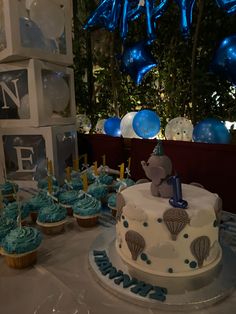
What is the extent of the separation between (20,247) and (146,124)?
1149 mm

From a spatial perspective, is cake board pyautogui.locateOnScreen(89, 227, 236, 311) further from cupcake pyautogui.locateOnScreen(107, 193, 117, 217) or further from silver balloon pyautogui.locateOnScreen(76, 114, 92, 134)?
silver balloon pyautogui.locateOnScreen(76, 114, 92, 134)

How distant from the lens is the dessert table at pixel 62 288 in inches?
28.5

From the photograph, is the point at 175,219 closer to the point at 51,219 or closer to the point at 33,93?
the point at 51,219

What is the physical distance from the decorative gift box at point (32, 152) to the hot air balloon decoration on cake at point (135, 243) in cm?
99

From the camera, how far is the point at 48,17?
1600 millimetres

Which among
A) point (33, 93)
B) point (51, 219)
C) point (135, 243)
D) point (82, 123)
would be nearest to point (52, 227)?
point (51, 219)

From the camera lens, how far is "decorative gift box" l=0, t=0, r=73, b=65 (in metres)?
1.47

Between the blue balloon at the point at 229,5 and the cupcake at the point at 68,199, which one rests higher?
the blue balloon at the point at 229,5

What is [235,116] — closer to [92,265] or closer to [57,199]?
[57,199]

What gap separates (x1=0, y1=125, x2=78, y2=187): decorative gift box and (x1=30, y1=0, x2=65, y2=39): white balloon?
22.4 inches

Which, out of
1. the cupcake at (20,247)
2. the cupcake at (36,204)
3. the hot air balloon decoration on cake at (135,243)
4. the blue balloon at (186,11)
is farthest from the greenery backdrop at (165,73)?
the cupcake at (20,247)

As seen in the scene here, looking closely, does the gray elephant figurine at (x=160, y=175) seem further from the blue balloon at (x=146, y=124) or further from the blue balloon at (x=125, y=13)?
the blue balloon at (x=125, y=13)

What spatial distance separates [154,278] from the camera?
0.81 meters

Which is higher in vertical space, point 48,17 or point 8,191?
point 48,17
